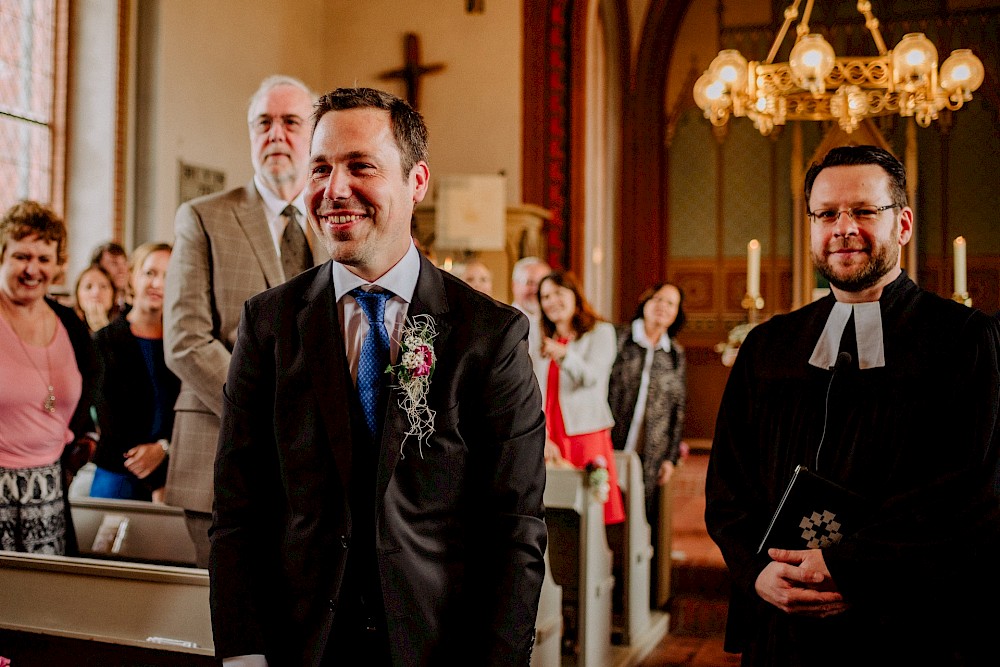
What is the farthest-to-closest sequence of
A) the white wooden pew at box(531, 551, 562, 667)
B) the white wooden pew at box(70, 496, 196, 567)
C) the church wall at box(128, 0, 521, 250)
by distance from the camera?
the church wall at box(128, 0, 521, 250)
the white wooden pew at box(70, 496, 196, 567)
the white wooden pew at box(531, 551, 562, 667)

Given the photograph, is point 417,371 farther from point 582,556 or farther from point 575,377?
point 575,377

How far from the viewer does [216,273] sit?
6.97 feet

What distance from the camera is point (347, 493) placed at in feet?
4.62

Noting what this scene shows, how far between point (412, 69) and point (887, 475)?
7.15m

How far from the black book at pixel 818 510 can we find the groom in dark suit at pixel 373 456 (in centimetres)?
48

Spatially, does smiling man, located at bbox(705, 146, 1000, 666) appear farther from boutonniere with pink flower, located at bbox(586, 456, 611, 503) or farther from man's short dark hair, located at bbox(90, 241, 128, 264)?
man's short dark hair, located at bbox(90, 241, 128, 264)

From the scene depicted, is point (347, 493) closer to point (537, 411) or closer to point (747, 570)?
point (537, 411)

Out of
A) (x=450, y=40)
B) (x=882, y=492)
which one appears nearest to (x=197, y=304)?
(x=882, y=492)

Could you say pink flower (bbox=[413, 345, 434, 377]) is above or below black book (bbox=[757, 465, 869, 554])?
above

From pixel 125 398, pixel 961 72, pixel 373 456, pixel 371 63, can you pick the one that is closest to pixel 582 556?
pixel 125 398

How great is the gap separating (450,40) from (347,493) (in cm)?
739

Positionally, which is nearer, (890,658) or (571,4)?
(890,658)

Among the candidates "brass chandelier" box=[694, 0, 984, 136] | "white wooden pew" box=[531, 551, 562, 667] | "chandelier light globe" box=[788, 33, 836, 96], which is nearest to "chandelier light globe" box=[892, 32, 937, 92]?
"brass chandelier" box=[694, 0, 984, 136]

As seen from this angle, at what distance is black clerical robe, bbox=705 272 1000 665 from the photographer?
163cm
